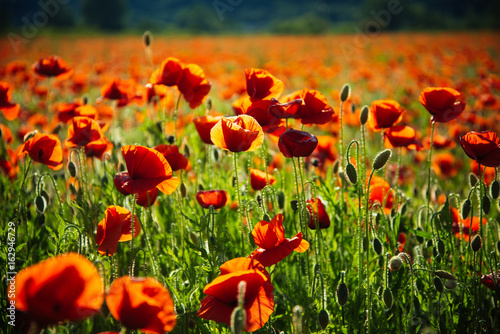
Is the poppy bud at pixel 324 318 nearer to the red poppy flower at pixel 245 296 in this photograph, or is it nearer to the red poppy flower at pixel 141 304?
the red poppy flower at pixel 245 296

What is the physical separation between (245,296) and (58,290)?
0.44 metres

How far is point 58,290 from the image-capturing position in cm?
69

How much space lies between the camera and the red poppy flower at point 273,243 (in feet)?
3.73

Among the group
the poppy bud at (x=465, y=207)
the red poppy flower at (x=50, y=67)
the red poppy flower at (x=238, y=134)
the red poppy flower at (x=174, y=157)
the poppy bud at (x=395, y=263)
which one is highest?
the red poppy flower at (x=50, y=67)

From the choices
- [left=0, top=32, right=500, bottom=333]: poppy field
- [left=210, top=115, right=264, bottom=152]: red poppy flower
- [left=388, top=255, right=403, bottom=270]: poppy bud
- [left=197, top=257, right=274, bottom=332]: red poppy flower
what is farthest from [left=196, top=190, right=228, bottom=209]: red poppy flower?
[left=388, top=255, right=403, bottom=270]: poppy bud

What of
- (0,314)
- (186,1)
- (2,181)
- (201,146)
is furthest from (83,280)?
(186,1)

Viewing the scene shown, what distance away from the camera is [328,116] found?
1465 mm

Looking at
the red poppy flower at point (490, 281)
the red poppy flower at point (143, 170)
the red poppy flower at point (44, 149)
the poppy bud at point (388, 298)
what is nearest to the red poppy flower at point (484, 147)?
the red poppy flower at point (490, 281)

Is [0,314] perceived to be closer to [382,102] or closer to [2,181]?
[2,181]

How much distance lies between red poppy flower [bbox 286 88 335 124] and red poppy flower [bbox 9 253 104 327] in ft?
3.15

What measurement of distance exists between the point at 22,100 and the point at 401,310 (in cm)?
619

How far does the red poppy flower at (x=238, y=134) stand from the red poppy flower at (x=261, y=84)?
0.32 meters

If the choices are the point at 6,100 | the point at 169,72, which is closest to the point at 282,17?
the point at 6,100

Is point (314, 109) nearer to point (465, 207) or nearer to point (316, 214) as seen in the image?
point (316, 214)
